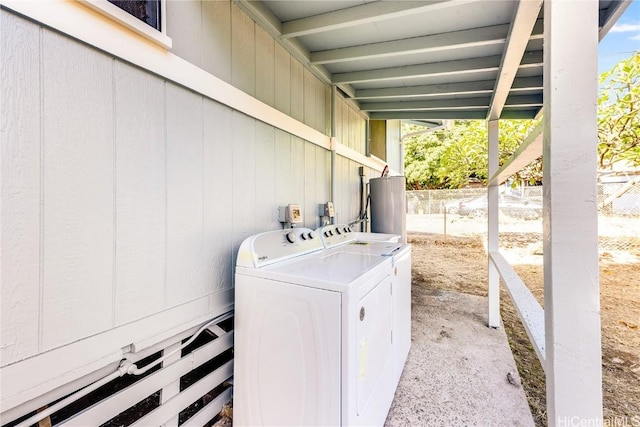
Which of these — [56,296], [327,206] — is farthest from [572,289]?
[327,206]

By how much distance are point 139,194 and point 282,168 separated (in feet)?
3.40

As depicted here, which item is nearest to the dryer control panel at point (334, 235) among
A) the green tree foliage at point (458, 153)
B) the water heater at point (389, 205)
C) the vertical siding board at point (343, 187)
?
the vertical siding board at point (343, 187)

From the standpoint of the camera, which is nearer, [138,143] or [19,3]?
[19,3]

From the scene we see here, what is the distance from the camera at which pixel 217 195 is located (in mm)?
1472

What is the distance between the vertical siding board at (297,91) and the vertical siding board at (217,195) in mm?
759

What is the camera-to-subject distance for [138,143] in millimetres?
1119

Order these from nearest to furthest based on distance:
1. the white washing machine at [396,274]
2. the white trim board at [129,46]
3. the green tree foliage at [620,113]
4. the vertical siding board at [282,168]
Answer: the white trim board at [129,46] < the white washing machine at [396,274] < the vertical siding board at [282,168] < the green tree foliage at [620,113]

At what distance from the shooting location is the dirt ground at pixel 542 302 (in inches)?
67.8

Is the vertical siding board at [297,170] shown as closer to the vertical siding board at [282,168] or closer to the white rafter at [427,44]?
the vertical siding board at [282,168]

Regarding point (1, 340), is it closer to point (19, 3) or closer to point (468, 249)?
point (19, 3)

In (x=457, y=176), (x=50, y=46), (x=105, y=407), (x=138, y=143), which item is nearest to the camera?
(x=50, y=46)

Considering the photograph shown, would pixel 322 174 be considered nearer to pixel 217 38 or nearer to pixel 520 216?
pixel 217 38

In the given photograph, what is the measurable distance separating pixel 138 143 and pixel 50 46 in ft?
1.19

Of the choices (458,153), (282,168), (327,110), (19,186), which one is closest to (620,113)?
(327,110)
